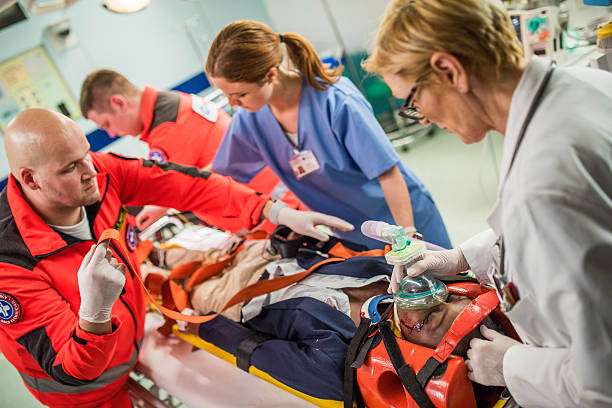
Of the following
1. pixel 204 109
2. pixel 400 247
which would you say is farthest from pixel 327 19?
pixel 400 247

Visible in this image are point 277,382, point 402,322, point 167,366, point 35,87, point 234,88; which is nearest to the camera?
point 402,322

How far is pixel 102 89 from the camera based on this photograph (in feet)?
9.52

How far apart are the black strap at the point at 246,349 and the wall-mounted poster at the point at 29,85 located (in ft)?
13.4

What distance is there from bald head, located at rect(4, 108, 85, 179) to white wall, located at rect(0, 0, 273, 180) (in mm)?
3527

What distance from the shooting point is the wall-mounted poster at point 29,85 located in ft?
15.3

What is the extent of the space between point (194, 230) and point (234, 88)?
Result: 4.27ft

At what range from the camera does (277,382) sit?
1640 mm

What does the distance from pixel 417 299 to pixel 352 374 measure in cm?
33

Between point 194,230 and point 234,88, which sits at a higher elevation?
point 234,88

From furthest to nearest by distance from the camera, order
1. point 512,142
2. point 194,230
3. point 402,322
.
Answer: point 194,230
point 402,322
point 512,142

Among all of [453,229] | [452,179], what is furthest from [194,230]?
[452,179]

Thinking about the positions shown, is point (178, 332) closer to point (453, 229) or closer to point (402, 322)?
point (402, 322)

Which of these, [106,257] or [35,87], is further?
[35,87]

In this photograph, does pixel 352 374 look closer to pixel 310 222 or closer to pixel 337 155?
→ pixel 310 222
